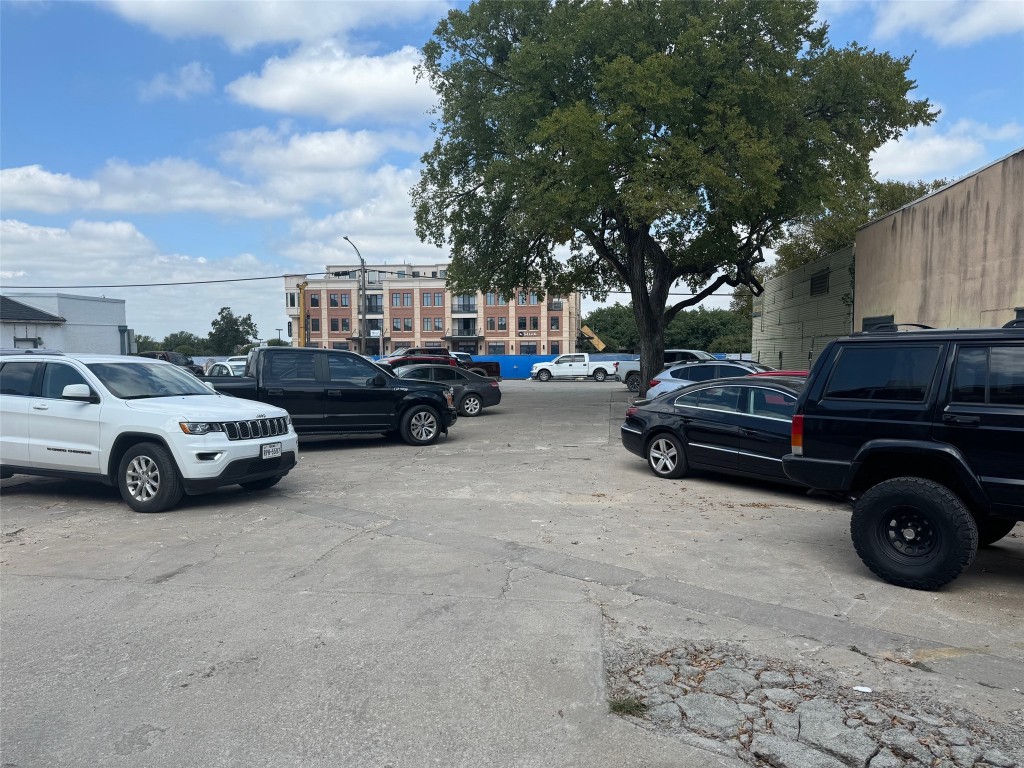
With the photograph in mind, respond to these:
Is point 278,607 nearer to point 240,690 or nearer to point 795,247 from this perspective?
point 240,690

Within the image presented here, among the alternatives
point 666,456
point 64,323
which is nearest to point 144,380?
point 666,456

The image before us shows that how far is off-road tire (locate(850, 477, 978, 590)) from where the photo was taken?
215 inches

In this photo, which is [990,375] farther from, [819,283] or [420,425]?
[819,283]

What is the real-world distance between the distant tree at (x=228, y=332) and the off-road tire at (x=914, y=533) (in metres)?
106

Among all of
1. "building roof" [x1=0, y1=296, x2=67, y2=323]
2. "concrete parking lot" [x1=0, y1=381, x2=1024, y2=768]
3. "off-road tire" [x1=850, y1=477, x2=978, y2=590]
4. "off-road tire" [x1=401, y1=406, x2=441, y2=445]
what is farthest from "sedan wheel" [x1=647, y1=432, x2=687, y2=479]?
"building roof" [x1=0, y1=296, x2=67, y2=323]

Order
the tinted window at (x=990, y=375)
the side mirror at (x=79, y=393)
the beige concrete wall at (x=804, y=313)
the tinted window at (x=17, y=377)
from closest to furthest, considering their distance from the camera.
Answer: the tinted window at (x=990, y=375)
the side mirror at (x=79, y=393)
the tinted window at (x=17, y=377)
the beige concrete wall at (x=804, y=313)

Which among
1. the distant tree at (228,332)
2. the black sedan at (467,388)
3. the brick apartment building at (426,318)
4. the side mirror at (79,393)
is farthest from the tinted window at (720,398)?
the distant tree at (228,332)

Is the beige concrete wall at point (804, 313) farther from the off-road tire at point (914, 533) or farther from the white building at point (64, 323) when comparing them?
Answer: the white building at point (64, 323)

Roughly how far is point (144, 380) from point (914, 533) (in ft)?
27.0

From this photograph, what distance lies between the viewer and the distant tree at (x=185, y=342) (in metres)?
110

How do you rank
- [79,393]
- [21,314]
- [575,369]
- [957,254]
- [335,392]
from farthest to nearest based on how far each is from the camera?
[575,369], [21,314], [957,254], [335,392], [79,393]

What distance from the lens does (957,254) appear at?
1416 centimetres

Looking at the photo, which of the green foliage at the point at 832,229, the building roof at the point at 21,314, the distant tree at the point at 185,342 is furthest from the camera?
the distant tree at the point at 185,342

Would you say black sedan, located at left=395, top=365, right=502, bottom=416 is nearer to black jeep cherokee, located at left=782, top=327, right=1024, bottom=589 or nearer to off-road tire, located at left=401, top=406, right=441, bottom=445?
off-road tire, located at left=401, top=406, right=441, bottom=445
